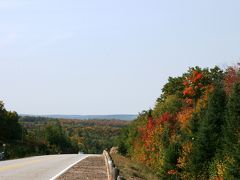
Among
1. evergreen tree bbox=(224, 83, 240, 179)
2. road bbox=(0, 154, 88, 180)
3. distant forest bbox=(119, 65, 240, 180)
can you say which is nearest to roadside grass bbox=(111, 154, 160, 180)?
road bbox=(0, 154, 88, 180)

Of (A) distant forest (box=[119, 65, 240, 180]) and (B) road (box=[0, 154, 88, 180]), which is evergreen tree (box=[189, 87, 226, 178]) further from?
(B) road (box=[0, 154, 88, 180])

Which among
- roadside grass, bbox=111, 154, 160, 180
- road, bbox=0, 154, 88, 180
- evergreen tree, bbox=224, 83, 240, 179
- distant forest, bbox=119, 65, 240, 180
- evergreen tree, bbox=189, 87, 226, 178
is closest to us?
road, bbox=0, 154, 88, 180

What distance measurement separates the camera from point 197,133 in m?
49.8

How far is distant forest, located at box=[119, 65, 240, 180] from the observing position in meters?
41.1

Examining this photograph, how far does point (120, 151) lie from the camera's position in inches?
4547

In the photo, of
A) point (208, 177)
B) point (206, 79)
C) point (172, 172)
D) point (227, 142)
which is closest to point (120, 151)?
point (206, 79)

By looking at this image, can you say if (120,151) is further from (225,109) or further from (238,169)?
(238,169)

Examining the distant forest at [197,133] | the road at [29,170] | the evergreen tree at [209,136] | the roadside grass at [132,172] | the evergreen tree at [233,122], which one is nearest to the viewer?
the road at [29,170]

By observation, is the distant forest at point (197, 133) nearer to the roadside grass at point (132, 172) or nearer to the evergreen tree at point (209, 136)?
the evergreen tree at point (209, 136)

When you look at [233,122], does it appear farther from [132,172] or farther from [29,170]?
[29,170]

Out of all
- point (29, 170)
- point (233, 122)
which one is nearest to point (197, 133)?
point (233, 122)

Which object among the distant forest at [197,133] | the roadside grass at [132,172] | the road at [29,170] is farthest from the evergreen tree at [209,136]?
the road at [29,170]

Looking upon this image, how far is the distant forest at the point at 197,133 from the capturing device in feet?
135

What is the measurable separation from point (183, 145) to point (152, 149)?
15.8 metres
